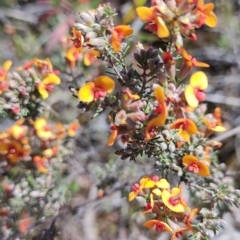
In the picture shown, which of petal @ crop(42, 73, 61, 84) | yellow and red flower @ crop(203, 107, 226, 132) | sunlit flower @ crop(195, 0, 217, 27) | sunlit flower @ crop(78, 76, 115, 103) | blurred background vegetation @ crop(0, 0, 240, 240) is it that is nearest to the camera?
sunlit flower @ crop(195, 0, 217, 27)

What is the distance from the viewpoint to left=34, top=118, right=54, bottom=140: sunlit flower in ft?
9.95

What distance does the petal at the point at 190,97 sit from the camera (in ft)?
6.22

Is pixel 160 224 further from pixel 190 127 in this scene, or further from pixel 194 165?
pixel 190 127

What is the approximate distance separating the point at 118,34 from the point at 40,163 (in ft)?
4.53

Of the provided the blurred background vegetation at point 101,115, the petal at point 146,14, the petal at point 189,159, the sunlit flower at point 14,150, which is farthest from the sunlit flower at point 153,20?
the blurred background vegetation at point 101,115

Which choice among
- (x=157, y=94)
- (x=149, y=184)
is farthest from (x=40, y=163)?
(x=157, y=94)

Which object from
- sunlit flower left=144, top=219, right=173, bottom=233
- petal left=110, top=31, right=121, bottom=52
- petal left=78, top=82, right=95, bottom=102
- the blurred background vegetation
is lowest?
the blurred background vegetation

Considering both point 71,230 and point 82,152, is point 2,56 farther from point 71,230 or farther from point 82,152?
point 71,230

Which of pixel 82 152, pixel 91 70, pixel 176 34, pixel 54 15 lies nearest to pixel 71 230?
pixel 82 152

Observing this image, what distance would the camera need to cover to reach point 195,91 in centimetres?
199

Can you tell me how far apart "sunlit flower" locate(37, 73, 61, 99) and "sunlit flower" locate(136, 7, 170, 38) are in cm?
93

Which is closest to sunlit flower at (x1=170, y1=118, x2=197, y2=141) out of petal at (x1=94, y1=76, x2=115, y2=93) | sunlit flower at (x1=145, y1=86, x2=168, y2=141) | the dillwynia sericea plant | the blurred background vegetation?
the dillwynia sericea plant

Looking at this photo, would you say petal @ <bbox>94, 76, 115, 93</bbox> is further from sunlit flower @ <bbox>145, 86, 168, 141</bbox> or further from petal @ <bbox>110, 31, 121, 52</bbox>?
sunlit flower @ <bbox>145, 86, 168, 141</bbox>

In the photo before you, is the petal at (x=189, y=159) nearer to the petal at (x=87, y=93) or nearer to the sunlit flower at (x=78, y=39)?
the petal at (x=87, y=93)
